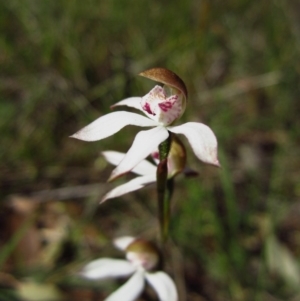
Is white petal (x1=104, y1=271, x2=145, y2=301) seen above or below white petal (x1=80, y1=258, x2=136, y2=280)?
below

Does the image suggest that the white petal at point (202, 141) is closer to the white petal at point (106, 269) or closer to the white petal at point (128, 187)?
the white petal at point (128, 187)

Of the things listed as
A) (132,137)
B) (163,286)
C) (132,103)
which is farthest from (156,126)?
(132,137)

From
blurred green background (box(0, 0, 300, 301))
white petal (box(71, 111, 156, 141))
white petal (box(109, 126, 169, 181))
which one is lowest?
blurred green background (box(0, 0, 300, 301))

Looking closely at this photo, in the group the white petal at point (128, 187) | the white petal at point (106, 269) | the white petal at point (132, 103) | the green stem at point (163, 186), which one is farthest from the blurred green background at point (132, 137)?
the white petal at point (132, 103)

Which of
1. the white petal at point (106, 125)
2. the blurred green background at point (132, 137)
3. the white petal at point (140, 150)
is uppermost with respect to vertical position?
the white petal at point (106, 125)

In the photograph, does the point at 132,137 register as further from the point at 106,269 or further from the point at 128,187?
→ the point at 128,187

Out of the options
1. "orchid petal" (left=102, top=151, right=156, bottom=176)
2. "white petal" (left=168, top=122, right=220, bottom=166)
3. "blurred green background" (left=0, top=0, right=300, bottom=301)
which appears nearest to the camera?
"white petal" (left=168, top=122, right=220, bottom=166)

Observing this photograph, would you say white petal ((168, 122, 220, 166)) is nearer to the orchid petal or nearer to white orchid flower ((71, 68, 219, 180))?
white orchid flower ((71, 68, 219, 180))

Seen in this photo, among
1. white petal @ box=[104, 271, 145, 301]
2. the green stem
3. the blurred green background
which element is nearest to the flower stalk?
the green stem
